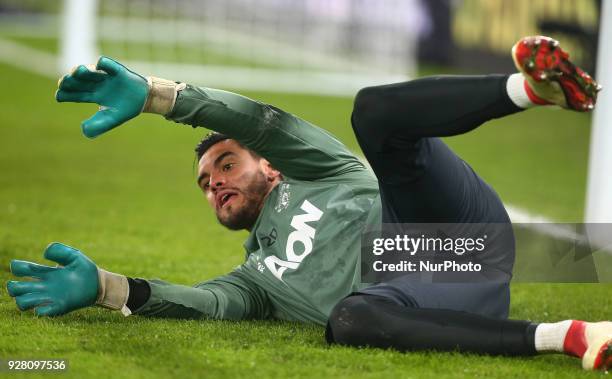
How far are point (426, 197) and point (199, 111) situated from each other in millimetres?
795

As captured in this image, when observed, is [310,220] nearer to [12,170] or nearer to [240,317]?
[240,317]

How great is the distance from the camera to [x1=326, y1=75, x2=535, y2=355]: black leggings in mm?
3381

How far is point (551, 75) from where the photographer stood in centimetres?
313

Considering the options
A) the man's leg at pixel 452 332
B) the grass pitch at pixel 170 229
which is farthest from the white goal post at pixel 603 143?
the man's leg at pixel 452 332

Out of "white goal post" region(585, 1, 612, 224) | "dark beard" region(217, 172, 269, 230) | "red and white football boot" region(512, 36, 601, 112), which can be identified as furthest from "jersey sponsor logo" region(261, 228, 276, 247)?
"white goal post" region(585, 1, 612, 224)

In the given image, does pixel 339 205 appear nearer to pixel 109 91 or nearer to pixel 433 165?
pixel 433 165

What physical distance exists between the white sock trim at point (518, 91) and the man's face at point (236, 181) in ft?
4.26

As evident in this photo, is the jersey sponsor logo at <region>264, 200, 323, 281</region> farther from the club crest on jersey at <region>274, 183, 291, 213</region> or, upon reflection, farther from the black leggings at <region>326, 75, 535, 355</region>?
the black leggings at <region>326, 75, 535, 355</region>

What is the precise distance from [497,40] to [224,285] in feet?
39.3

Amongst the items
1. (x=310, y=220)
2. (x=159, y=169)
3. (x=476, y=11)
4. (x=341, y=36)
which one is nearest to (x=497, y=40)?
(x=476, y=11)

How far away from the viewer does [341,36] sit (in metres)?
17.4

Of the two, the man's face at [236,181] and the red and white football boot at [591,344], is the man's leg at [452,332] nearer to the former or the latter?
the red and white football boot at [591,344]

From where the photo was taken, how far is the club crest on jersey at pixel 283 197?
4.22 metres

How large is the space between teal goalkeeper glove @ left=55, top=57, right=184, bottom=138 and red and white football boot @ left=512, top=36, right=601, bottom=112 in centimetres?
121
